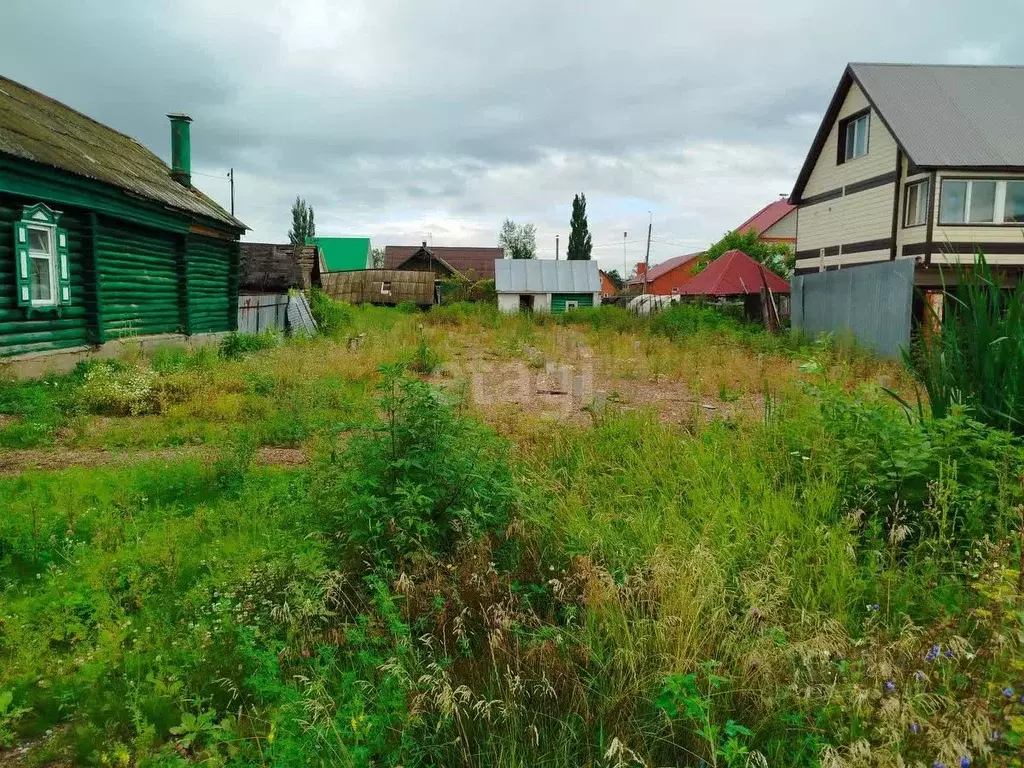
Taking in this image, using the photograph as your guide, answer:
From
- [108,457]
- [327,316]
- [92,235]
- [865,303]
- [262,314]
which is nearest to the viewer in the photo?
[108,457]

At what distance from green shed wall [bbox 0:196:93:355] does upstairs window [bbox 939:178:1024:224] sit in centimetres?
1789

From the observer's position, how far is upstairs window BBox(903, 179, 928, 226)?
636 inches

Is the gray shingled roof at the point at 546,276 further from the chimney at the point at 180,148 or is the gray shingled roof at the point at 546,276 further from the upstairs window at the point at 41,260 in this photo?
the upstairs window at the point at 41,260

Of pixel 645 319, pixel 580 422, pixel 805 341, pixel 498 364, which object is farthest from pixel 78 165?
pixel 645 319

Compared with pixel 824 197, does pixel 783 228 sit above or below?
above

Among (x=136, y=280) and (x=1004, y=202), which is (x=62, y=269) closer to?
(x=136, y=280)

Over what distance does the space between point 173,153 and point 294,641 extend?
16.5 metres

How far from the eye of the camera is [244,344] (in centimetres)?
1426

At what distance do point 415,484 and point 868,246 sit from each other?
1879 cm

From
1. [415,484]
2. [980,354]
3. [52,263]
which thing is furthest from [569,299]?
[415,484]

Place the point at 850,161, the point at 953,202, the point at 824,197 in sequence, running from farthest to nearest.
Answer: the point at 824,197, the point at 850,161, the point at 953,202

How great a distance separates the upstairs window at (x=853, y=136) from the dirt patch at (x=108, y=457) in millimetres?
18309

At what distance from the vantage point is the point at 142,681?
2797 mm

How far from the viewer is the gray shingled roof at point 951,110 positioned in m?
15.8
